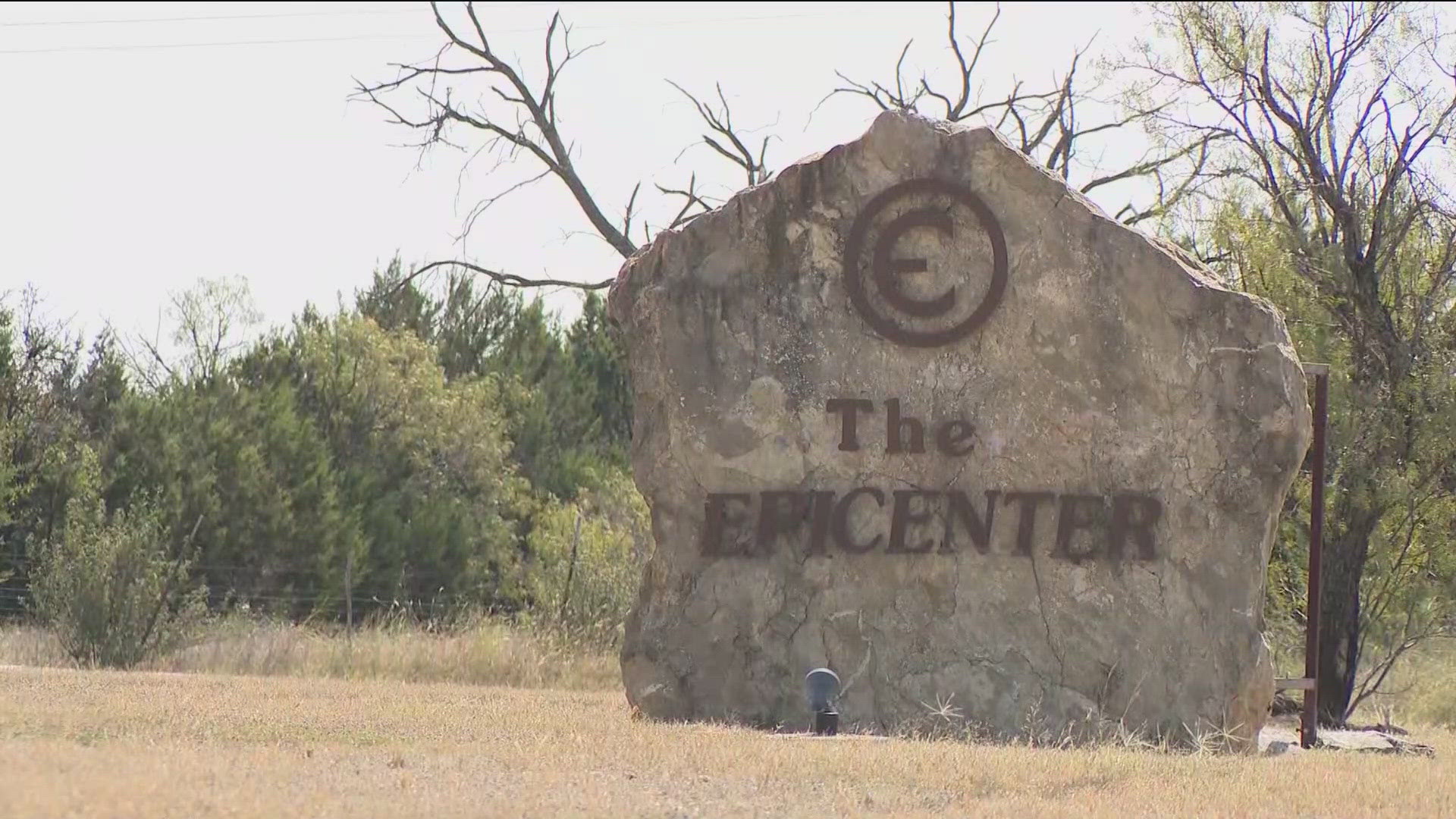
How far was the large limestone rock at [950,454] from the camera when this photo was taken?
38.8 feet

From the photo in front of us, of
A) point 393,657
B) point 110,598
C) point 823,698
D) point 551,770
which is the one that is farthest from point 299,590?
point 551,770

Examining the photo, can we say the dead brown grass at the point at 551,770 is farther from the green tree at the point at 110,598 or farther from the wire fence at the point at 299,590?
the wire fence at the point at 299,590

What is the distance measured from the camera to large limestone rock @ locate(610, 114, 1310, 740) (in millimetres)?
11828

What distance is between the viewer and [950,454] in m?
12.1

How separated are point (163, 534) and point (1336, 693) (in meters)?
13.4

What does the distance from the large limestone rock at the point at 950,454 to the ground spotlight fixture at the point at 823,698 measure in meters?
0.65

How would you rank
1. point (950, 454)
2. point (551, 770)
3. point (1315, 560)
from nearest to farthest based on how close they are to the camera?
point (551, 770) < point (950, 454) < point (1315, 560)

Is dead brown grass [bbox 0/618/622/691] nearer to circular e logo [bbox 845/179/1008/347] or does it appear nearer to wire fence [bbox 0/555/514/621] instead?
wire fence [bbox 0/555/514/621]

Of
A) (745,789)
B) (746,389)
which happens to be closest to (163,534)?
(746,389)

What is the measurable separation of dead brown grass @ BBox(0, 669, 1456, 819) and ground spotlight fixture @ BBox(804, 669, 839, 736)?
46 cm

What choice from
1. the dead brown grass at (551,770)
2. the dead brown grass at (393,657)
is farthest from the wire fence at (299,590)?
the dead brown grass at (551,770)

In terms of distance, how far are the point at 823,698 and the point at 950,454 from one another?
1.83m

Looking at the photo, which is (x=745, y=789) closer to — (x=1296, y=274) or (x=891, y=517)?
(x=891, y=517)

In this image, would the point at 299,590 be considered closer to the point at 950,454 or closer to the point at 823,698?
the point at 950,454
